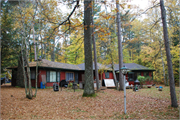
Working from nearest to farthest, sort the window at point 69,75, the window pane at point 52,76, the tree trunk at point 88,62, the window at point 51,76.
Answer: the tree trunk at point 88,62, the window at point 51,76, the window pane at point 52,76, the window at point 69,75

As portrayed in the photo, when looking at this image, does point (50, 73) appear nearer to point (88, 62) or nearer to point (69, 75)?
point (69, 75)

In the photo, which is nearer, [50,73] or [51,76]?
[50,73]

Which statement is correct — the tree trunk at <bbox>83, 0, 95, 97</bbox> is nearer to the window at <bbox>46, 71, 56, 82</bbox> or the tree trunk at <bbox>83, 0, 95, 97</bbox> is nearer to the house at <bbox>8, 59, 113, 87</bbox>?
the house at <bbox>8, 59, 113, 87</bbox>

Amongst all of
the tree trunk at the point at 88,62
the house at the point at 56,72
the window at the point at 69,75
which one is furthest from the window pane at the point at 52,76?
the tree trunk at the point at 88,62

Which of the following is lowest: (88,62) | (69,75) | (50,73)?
(69,75)

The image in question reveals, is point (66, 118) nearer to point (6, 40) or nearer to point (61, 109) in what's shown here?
point (61, 109)

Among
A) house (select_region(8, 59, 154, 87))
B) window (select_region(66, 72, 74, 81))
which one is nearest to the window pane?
house (select_region(8, 59, 154, 87))

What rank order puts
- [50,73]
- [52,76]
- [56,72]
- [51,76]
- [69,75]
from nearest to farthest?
1. [50,73]
2. [51,76]
3. [52,76]
4. [56,72]
5. [69,75]

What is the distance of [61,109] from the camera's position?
20.0 ft

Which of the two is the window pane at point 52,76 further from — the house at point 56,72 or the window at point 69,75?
the window at point 69,75

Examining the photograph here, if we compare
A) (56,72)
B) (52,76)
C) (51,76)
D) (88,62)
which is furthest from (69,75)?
(88,62)

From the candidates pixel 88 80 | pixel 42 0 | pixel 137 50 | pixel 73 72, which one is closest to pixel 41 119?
pixel 88 80

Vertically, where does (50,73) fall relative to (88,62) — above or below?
below

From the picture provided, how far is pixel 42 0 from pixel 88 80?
632 cm
